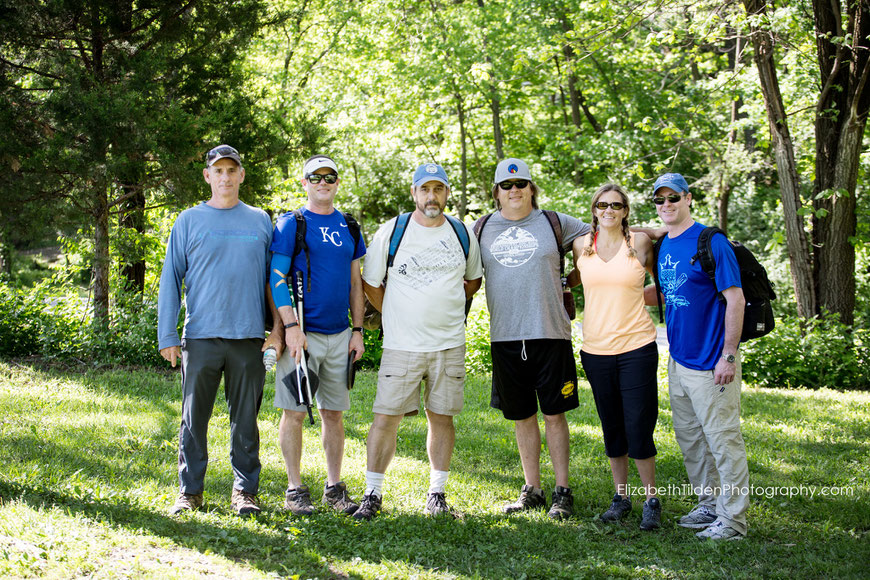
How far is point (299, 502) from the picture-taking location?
4414 millimetres

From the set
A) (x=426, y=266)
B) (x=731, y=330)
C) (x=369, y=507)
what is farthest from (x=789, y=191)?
(x=369, y=507)

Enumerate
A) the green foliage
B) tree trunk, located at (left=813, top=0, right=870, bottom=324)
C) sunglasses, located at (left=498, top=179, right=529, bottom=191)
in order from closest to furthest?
sunglasses, located at (left=498, top=179, right=529, bottom=191) → the green foliage → tree trunk, located at (left=813, top=0, right=870, bottom=324)

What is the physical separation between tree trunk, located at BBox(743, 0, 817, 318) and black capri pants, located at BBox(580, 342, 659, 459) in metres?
7.07

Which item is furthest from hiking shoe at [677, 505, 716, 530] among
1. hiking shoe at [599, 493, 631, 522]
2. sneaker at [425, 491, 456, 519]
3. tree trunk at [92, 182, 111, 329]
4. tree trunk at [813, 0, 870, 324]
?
tree trunk at [92, 182, 111, 329]

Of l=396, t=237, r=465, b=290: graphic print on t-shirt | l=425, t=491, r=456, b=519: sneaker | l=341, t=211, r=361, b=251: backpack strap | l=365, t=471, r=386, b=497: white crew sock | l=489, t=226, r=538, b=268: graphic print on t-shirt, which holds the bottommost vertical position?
l=425, t=491, r=456, b=519: sneaker

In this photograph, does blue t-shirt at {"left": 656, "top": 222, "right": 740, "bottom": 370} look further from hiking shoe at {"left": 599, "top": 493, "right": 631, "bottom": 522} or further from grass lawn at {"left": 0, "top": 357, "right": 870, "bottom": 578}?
grass lawn at {"left": 0, "top": 357, "right": 870, "bottom": 578}

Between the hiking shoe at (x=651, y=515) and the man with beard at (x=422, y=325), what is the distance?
1.21m

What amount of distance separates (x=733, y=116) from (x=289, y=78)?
449 inches

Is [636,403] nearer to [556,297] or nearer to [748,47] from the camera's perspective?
[556,297]

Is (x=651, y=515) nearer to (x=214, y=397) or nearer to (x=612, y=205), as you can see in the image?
(x=612, y=205)

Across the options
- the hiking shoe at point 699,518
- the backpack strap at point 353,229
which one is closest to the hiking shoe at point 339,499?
the backpack strap at point 353,229

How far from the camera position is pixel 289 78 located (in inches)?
768

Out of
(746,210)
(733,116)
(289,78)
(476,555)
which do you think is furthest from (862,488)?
(289,78)

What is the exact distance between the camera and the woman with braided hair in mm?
4352
